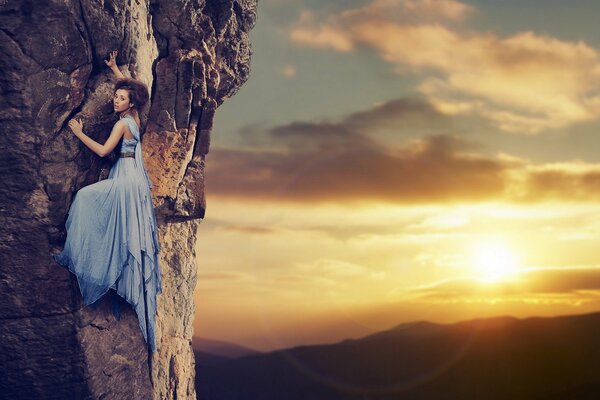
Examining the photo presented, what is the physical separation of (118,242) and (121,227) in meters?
0.21

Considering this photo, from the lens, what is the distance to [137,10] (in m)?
10.3

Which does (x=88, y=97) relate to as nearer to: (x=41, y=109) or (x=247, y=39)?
(x=41, y=109)

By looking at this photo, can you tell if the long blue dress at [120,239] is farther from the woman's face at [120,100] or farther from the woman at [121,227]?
the woman's face at [120,100]

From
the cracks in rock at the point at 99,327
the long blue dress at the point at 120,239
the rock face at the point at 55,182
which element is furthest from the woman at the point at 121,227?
the cracks in rock at the point at 99,327

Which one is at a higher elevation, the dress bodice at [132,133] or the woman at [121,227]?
the dress bodice at [132,133]

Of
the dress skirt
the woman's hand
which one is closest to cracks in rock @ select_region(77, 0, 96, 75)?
the woman's hand

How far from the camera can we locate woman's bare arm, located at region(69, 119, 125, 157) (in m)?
9.56

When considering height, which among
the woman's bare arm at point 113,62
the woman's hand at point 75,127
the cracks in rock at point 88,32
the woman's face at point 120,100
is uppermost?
the cracks in rock at point 88,32

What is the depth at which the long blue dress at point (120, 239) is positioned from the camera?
31.2 feet

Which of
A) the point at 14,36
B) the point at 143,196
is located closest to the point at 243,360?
the point at 143,196

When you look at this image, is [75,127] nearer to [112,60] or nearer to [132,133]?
[132,133]

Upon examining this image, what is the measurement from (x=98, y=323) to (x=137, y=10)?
442 centimetres

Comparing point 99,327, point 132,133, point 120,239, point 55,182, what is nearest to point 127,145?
point 132,133

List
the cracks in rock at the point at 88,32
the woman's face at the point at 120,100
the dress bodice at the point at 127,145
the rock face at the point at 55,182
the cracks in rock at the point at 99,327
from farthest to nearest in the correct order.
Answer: the dress bodice at the point at 127,145, the woman's face at the point at 120,100, the cracks in rock at the point at 99,327, the cracks in rock at the point at 88,32, the rock face at the point at 55,182
